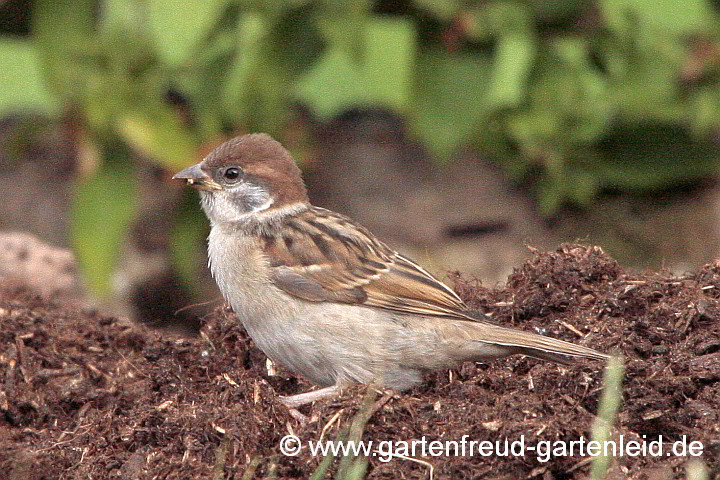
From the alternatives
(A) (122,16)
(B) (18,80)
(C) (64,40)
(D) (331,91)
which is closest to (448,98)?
(D) (331,91)

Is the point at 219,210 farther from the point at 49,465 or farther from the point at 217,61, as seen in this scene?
the point at 217,61

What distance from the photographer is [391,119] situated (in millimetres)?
8883

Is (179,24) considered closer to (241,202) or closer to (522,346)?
(241,202)

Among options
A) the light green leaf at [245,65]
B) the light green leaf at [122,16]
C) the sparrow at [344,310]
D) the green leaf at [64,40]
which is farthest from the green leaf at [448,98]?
the sparrow at [344,310]

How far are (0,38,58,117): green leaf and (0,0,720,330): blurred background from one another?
0.07 ft

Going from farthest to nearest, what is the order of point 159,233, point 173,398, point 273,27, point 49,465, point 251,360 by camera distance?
point 159,233
point 273,27
point 251,360
point 173,398
point 49,465

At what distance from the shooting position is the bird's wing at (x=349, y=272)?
4758 mm

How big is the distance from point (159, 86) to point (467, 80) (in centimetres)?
190

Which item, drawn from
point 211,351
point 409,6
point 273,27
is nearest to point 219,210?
point 211,351

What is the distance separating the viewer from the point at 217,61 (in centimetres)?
764

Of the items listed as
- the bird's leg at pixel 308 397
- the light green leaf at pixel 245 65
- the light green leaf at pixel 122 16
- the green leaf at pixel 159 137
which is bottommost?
the bird's leg at pixel 308 397

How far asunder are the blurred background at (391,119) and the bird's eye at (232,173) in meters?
1.76

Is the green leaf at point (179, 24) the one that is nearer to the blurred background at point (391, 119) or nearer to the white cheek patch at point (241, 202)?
the blurred background at point (391, 119)

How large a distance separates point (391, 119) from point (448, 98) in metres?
1.14
